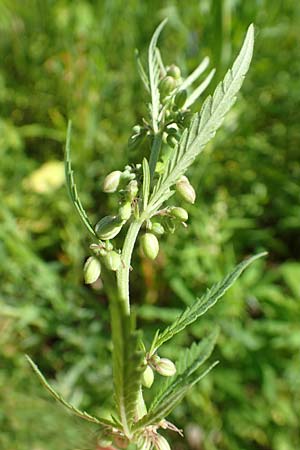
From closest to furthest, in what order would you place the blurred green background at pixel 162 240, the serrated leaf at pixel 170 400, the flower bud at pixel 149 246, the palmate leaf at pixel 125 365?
the palmate leaf at pixel 125 365 < the serrated leaf at pixel 170 400 < the flower bud at pixel 149 246 < the blurred green background at pixel 162 240

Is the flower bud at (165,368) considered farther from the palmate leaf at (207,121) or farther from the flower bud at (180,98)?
the flower bud at (180,98)

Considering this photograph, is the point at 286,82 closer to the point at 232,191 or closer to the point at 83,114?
the point at 232,191

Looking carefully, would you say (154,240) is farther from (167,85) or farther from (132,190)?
(167,85)

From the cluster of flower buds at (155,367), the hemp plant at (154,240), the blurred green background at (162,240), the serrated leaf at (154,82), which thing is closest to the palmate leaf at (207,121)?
the hemp plant at (154,240)

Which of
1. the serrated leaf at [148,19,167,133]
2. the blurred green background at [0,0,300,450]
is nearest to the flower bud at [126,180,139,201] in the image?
the serrated leaf at [148,19,167,133]

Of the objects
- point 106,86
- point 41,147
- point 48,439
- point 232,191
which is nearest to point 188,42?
point 106,86

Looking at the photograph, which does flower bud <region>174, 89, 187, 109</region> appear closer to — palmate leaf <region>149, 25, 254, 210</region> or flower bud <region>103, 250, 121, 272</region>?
palmate leaf <region>149, 25, 254, 210</region>

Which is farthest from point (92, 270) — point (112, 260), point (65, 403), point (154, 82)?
point (154, 82)
